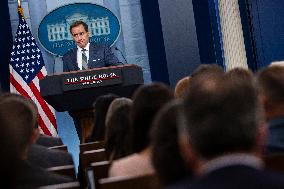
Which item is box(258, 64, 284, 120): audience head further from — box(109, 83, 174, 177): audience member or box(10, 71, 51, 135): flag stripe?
box(10, 71, 51, 135): flag stripe

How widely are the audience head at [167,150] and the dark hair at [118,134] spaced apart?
1.33 metres

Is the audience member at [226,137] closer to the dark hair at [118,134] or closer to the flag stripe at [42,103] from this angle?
the dark hair at [118,134]

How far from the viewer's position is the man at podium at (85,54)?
242 inches

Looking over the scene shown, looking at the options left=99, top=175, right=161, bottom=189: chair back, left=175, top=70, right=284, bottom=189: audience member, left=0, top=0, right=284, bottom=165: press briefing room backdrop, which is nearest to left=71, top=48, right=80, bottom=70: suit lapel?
left=0, top=0, right=284, bottom=165: press briefing room backdrop

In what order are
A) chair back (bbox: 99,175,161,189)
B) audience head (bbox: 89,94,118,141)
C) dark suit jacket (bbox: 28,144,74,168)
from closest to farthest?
chair back (bbox: 99,175,161,189) → dark suit jacket (bbox: 28,144,74,168) → audience head (bbox: 89,94,118,141)

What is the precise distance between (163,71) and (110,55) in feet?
7.61

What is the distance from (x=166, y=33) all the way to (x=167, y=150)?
7.04 m

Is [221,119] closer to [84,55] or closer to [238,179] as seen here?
[238,179]

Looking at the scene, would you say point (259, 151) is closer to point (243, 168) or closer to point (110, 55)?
point (243, 168)

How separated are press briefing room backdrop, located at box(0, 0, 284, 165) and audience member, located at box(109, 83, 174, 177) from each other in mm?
5909

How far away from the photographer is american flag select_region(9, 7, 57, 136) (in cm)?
782

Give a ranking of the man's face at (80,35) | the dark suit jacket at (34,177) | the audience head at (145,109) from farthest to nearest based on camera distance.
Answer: the man's face at (80,35) < the audience head at (145,109) < the dark suit jacket at (34,177)

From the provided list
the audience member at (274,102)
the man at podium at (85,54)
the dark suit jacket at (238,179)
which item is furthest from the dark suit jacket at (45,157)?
the man at podium at (85,54)

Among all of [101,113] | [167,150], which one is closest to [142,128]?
[167,150]
